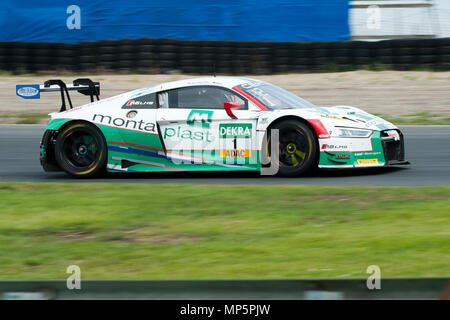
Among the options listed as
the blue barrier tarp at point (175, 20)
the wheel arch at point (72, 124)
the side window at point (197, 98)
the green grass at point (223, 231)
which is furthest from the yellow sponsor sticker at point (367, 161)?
the blue barrier tarp at point (175, 20)

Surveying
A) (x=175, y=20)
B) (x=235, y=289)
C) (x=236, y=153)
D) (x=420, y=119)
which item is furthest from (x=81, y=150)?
(x=175, y=20)

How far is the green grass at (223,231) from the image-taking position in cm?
541

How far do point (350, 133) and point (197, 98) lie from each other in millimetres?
1946

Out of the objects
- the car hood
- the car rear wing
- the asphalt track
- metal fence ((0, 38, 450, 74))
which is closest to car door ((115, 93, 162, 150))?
the asphalt track

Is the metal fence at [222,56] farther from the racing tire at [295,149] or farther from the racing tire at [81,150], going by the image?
the racing tire at [295,149]

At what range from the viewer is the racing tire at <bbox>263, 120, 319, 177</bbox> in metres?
9.08

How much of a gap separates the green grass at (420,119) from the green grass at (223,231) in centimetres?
662

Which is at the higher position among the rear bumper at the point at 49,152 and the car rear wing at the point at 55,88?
the car rear wing at the point at 55,88

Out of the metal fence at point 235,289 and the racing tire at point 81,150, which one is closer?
the metal fence at point 235,289

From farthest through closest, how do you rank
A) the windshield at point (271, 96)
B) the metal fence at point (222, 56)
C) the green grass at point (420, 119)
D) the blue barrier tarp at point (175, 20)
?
the blue barrier tarp at point (175, 20) → the metal fence at point (222, 56) → the green grass at point (420, 119) → the windshield at point (271, 96)

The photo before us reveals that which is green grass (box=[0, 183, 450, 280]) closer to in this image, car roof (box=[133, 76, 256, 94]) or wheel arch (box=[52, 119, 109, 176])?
wheel arch (box=[52, 119, 109, 176])

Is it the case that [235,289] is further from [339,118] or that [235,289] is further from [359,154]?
[339,118]

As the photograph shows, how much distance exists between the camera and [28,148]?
1266 cm
